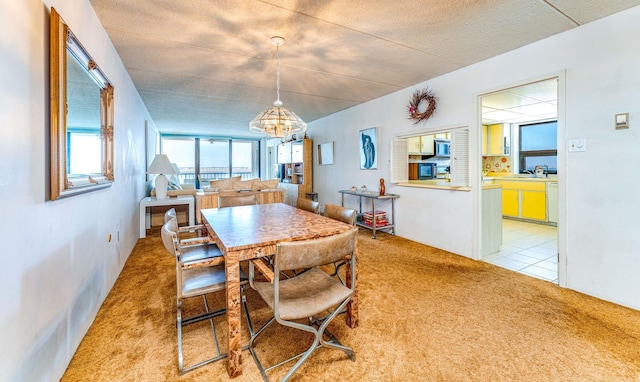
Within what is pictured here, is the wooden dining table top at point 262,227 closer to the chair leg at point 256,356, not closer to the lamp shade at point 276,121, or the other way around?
the chair leg at point 256,356

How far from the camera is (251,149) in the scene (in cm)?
1009

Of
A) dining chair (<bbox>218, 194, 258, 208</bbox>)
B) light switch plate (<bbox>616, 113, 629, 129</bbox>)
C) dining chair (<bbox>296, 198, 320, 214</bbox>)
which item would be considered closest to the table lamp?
dining chair (<bbox>218, 194, 258, 208</bbox>)

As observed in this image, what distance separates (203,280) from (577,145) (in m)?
Answer: 3.22

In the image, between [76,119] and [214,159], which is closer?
[76,119]

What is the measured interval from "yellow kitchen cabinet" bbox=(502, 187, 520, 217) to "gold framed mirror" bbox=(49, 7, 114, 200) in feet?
21.9

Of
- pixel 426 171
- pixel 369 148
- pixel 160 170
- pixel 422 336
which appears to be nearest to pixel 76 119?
pixel 422 336

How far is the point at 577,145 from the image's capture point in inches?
94.7

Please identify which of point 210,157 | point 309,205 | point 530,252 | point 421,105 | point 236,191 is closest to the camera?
point 309,205

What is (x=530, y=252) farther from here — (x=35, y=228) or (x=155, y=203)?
(x=155, y=203)

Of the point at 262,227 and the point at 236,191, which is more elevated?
the point at 236,191

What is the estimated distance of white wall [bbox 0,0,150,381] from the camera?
101 cm

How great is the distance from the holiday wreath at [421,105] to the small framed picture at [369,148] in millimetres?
813

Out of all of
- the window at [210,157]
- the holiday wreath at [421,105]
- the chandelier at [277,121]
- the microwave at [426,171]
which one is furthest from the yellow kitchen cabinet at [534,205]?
the window at [210,157]

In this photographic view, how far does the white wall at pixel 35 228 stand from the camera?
3.31 ft
